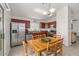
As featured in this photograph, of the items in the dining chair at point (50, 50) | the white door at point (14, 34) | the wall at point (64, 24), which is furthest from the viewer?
the white door at point (14, 34)

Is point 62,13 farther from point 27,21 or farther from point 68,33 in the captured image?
point 27,21

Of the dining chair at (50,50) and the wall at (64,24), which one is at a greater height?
the wall at (64,24)

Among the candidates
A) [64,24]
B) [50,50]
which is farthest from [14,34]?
[50,50]

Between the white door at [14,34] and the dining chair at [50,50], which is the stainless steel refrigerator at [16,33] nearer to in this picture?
the white door at [14,34]

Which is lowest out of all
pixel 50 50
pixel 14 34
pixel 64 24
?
pixel 50 50

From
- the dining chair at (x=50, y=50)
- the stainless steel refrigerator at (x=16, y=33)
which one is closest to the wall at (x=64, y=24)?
the stainless steel refrigerator at (x=16, y=33)

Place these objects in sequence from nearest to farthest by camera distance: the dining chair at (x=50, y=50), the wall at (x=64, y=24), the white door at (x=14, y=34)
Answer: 1. the dining chair at (x=50, y=50)
2. the wall at (x=64, y=24)
3. the white door at (x=14, y=34)

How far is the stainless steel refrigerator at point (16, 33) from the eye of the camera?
3993 mm

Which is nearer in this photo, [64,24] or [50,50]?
[50,50]

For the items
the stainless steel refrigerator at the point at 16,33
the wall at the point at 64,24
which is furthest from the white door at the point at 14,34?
the wall at the point at 64,24

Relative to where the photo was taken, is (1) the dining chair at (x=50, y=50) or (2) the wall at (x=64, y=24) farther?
(2) the wall at (x=64, y=24)

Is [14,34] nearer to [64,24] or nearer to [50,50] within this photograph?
[64,24]

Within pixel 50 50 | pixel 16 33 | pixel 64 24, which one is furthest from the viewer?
pixel 16 33

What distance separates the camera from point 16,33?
414 centimetres
